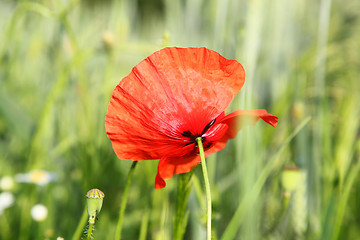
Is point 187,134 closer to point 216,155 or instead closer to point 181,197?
point 181,197

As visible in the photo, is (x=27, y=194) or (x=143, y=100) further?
(x=27, y=194)

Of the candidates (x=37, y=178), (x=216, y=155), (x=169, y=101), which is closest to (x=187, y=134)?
(x=169, y=101)

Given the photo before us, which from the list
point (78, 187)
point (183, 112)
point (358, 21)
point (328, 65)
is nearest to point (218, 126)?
point (183, 112)

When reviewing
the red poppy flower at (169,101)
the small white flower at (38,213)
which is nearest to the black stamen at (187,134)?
the red poppy flower at (169,101)

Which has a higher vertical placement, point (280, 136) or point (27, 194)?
point (280, 136)

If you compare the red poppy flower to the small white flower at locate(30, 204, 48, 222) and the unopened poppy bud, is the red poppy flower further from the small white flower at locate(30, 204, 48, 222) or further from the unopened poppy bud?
the small white flower at locate(30, 204, 48, 222)

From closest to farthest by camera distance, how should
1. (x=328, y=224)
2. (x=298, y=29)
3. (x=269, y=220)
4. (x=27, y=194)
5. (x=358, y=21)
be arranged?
(x=328, y=224), (x=269, y=220), (x=27, y=194), (x=298, y=29), (x=358, y=21)

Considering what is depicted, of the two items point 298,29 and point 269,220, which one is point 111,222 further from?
point 298,29

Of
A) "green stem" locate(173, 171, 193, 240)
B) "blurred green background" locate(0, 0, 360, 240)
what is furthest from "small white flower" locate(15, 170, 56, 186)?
"green stem" locate(173, 171, 193, 240)
